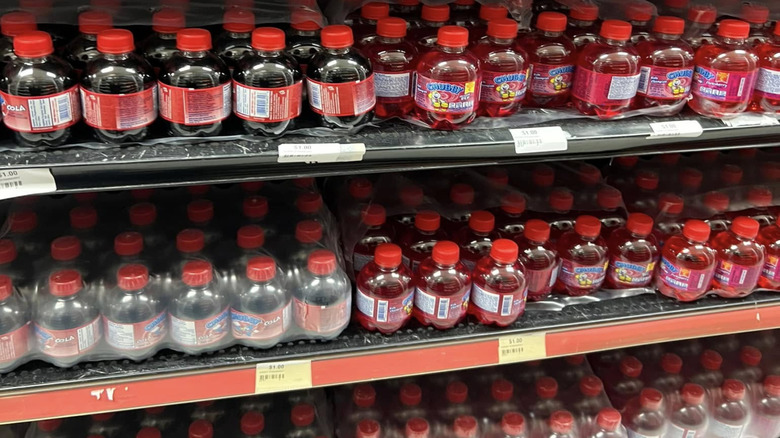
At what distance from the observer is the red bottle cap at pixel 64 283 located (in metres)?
1.27

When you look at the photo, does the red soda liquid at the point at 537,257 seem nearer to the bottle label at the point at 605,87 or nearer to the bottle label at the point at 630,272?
the bottle label at the point at 630,272

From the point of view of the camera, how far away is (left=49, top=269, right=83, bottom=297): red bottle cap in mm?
1267

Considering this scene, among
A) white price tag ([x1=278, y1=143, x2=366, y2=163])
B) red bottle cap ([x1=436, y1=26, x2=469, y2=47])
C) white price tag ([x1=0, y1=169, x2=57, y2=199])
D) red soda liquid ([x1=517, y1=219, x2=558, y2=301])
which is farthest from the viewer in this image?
red soda liquid ([x1=517, y1=219, x2=558, y2=301])

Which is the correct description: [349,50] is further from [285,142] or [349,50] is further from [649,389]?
[649,389]

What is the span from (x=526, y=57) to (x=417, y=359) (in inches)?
27.0

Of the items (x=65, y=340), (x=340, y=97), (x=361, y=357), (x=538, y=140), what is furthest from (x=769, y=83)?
(x=65, y=340)

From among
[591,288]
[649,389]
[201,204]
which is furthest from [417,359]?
[649,389]

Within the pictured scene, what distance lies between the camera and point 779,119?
4.83ft

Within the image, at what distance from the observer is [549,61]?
4.77 feet

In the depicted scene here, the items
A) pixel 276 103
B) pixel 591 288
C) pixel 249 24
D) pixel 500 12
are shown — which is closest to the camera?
pixel 276 103

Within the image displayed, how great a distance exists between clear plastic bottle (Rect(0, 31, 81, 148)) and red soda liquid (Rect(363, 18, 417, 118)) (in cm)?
56

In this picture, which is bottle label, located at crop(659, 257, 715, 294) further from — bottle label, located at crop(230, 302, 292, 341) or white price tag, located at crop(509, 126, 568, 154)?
bottle label, located at crop(230, 302, 292, 341)

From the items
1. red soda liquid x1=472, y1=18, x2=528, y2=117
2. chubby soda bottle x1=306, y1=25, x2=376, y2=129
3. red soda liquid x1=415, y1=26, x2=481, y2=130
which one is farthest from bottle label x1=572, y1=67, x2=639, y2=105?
chubby soda bottle x1=306, y1=25, x2=376, y2=129

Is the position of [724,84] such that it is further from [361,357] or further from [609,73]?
[361,357]
